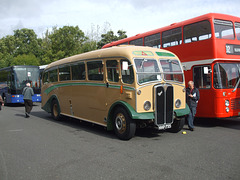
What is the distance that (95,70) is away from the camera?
832 centimetres

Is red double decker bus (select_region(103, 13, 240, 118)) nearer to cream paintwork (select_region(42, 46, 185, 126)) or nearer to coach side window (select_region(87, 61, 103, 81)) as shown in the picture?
cream paintwork (select_region(42, 46, 185, 126))

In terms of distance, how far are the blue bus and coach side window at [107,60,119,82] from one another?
1355 centimetres

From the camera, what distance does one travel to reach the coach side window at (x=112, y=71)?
7.39m

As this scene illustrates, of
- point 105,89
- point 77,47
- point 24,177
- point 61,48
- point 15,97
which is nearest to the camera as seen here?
point 24,177

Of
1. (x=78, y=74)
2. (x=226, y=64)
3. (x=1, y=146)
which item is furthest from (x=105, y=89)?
(x=226, y=64)

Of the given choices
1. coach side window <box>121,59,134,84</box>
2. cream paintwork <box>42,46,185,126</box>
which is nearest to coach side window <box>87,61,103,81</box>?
cream paintwork <box>42,46,185,126</box>

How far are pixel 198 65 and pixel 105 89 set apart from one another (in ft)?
13.0

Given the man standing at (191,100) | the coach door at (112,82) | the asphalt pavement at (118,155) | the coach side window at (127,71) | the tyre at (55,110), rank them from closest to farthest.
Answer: the asphalt pavement at (118,155) < the coach side window at (127,71) < the coach door at (112,82) < the man standing at (191,100) < the tyre at (55,110)

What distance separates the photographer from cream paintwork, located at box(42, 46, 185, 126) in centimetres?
691

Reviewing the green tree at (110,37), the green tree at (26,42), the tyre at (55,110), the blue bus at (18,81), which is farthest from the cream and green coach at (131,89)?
the green tree at (26,42)

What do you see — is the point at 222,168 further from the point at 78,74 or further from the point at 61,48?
the point at 61,48

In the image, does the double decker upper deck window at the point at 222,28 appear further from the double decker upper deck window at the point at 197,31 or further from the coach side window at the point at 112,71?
the coach side window at the point at 112,71

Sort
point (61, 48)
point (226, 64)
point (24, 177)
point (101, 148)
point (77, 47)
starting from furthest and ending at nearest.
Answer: point (77, 47) → point (61, 48) → point (226, 64) → point (101, 148) → point (24, 177)

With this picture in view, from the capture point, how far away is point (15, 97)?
62.3ft
